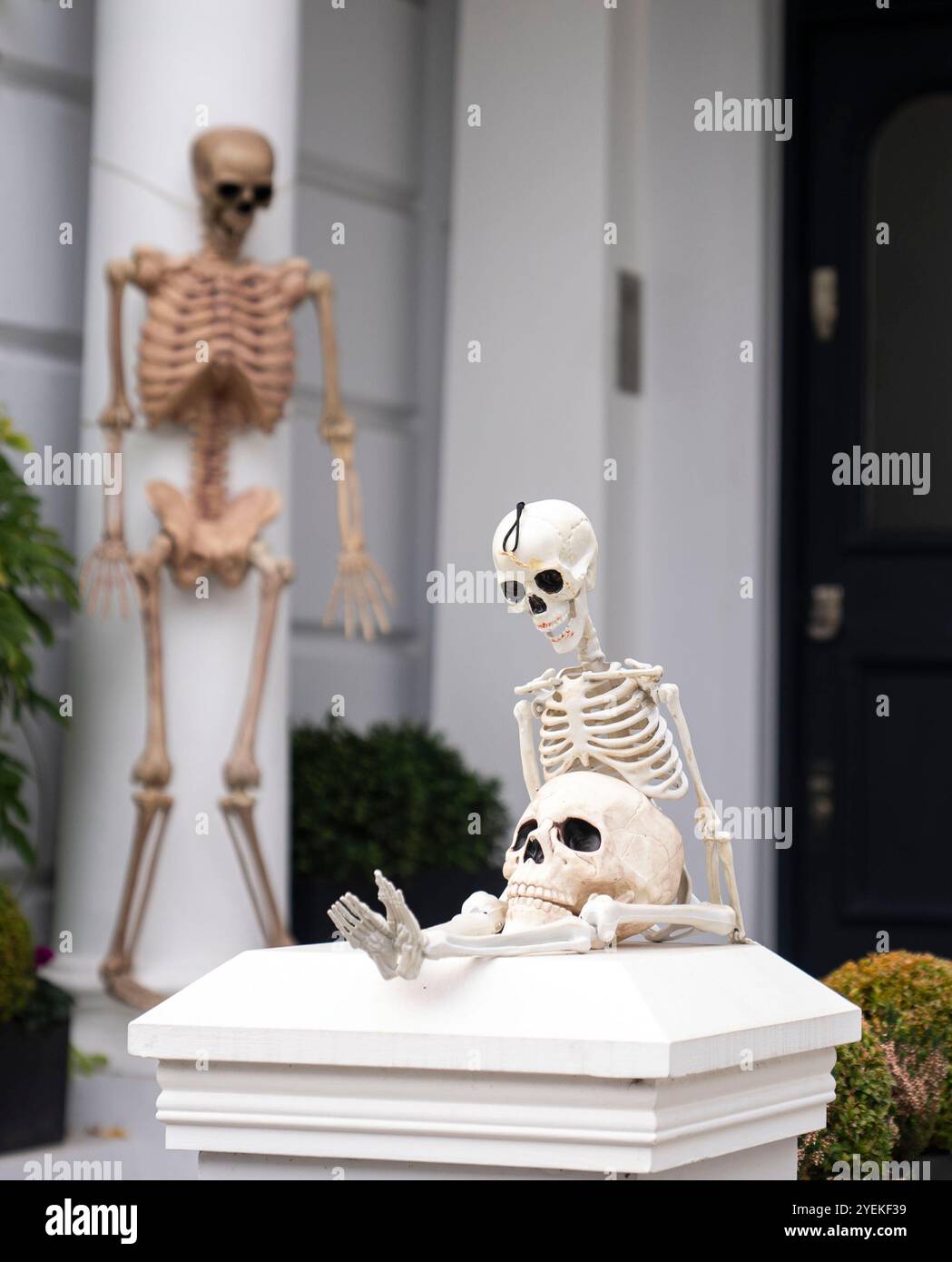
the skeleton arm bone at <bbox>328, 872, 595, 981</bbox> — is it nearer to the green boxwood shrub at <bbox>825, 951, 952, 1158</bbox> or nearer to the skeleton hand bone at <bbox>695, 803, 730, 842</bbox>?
the skeleton hand bone at <bbox>695, 803, 730, 842</bbox>

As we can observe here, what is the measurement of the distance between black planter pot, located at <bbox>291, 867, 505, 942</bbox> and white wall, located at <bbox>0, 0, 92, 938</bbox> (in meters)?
0.64

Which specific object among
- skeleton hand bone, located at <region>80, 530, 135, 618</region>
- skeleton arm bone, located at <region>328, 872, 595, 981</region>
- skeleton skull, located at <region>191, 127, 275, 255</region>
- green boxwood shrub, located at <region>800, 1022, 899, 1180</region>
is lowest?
green boxwood shrub, located at <region>800, 1022, 899, 1180</region>

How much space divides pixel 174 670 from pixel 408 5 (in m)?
2.61

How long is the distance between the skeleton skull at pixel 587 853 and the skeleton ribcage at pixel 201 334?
2498 mm

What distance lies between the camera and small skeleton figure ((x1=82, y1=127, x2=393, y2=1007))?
415 cm

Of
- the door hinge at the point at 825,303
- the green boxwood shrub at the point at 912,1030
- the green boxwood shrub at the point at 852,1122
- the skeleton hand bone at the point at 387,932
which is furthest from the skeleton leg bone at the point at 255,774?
the skeleton hand bone at the point at 387,932

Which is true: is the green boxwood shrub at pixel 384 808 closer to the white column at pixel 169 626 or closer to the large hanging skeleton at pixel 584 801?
the white column at pixel 169 626

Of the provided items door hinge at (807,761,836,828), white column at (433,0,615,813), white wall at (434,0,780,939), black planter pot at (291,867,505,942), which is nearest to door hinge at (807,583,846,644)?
white wall at (434,0,780,939)

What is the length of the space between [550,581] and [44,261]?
10.00 feet

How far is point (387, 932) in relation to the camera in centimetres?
167

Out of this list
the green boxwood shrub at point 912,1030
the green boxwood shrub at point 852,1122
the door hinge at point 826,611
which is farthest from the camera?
the door hinge at point 826,611

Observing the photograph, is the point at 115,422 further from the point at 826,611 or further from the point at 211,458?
the point at 826,611

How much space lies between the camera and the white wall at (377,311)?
17.9ft

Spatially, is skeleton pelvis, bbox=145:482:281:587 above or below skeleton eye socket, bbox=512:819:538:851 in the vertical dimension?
above
